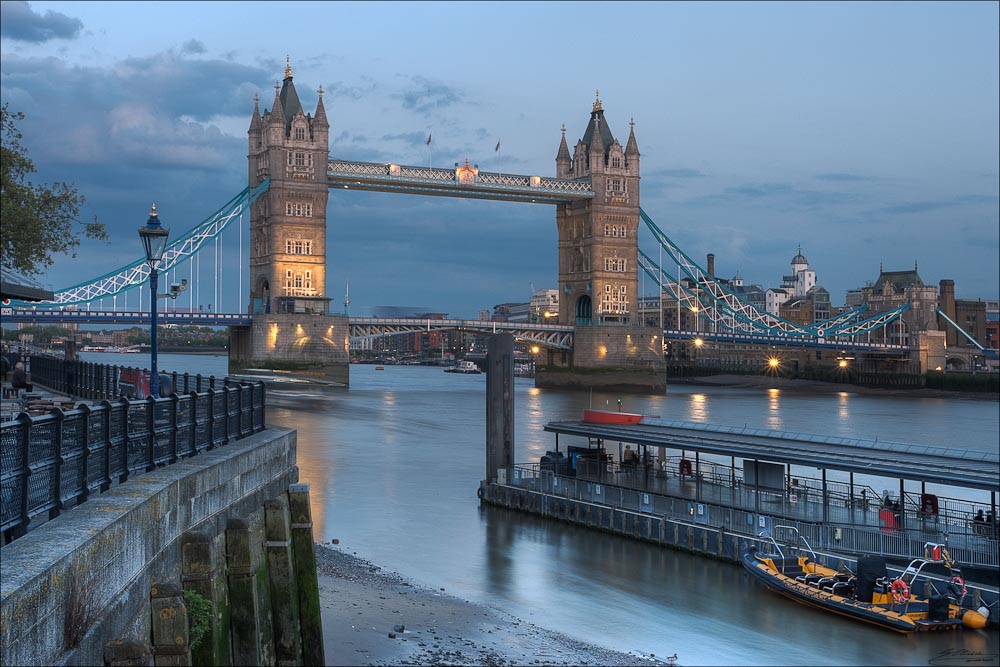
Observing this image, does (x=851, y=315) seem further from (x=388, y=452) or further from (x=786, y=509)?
(x=786, y=509)

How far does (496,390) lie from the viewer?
93.0 feet

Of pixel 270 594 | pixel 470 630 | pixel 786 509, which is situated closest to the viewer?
pixel 270 594

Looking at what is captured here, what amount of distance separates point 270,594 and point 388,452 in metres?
33.6

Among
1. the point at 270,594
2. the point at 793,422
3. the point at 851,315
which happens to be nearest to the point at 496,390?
the point at 270,594

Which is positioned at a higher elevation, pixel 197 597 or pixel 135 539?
pixel 135 539

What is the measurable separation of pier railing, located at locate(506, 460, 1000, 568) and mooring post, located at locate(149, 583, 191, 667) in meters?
14.9

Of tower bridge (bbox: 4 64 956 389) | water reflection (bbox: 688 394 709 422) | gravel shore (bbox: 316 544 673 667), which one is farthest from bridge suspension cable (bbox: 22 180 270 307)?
gravel shore (bbox: 316 544 673 667)

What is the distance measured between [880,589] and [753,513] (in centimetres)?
406

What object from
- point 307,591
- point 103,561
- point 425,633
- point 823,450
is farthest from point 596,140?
point 103,561

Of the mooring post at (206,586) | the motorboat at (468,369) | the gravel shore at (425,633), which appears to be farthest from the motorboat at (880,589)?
the motorboat at (468,369)

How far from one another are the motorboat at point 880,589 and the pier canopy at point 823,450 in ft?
4.90

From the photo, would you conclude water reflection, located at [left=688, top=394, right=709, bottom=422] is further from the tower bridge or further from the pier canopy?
the pier canopy

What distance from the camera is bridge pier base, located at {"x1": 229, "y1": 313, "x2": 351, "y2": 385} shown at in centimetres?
8531

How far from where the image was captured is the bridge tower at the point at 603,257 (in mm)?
99812
